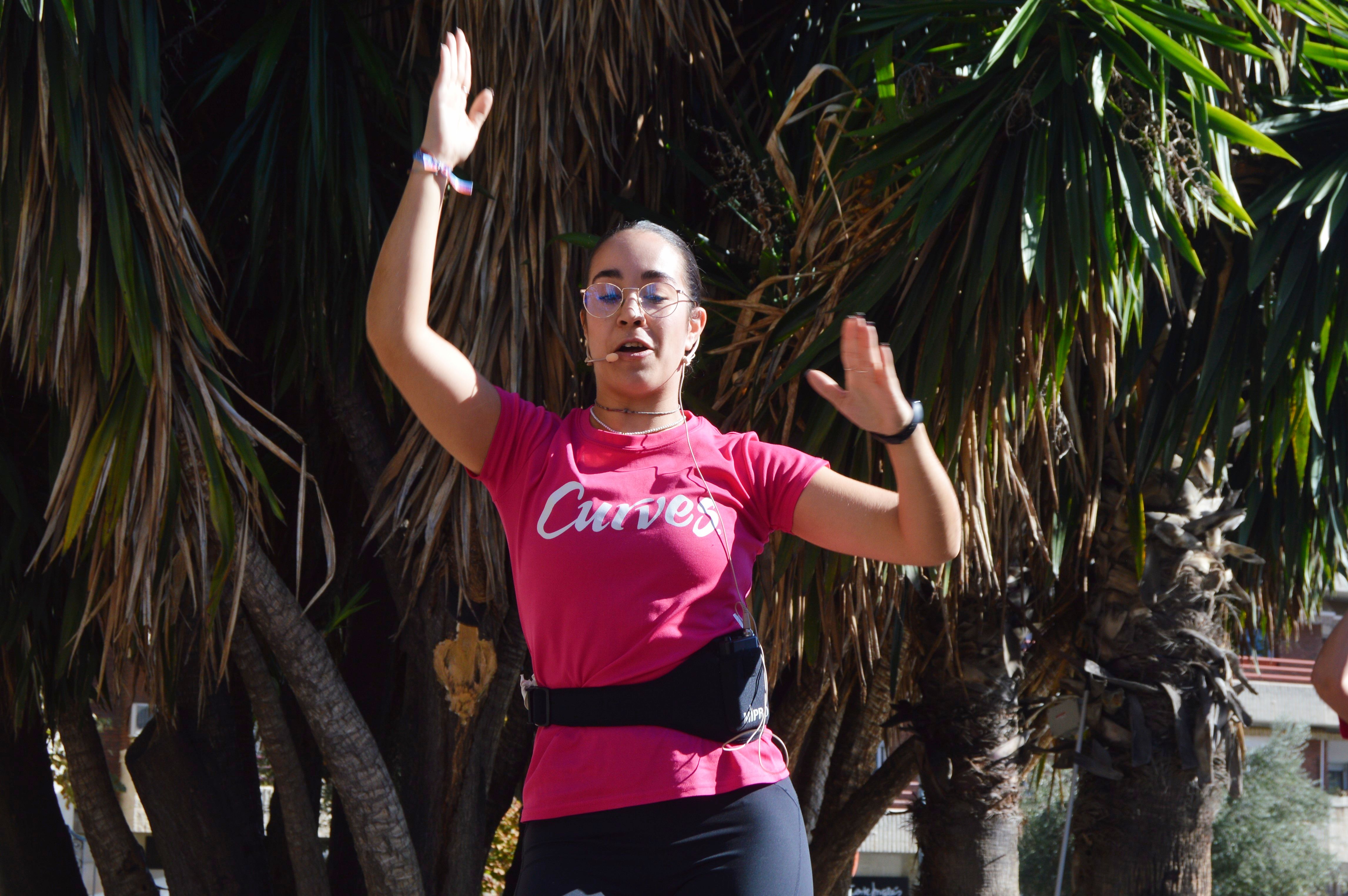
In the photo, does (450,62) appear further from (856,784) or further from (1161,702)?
(856,784)

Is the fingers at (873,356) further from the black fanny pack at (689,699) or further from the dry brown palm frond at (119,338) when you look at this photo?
the dry brown palm frond at (119,338)

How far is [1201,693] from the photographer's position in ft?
13.6

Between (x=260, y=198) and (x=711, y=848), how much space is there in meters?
2.86

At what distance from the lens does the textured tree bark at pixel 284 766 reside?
165 inches

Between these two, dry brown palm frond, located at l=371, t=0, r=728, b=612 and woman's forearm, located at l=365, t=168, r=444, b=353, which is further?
dry brown palm frond, located at l=371, t=0, r=728, b=612

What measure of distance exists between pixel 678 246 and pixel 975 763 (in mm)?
3739

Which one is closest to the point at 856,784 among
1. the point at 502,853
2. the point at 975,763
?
the point at 975,763

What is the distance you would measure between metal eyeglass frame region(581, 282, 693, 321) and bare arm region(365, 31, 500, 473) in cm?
20

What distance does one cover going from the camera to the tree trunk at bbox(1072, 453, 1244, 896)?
4.07 m

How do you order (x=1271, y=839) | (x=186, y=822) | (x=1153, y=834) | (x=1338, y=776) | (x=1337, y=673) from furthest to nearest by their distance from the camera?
(x=1338, y=776), (x=1271, y=839), (x=186, y=822), (x=1153, y=834), (x=1337, y=673)

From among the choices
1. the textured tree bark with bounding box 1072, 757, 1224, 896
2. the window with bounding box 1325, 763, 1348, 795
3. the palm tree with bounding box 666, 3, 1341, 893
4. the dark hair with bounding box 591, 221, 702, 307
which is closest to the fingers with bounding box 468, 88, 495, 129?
the dark hair with bounding box 591, 221, 702, 307

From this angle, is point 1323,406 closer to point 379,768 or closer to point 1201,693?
point 1201,693

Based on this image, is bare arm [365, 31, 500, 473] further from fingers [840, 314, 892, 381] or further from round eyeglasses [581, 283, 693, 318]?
fingers [840, 314, 892, 381]

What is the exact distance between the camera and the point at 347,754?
12.8 feet
